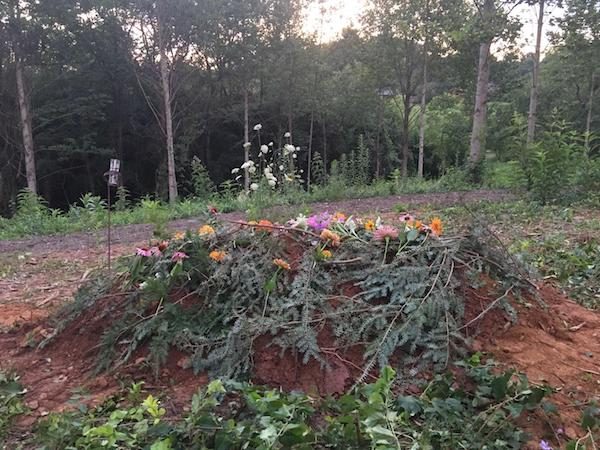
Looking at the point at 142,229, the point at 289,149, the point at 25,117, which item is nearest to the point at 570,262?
the point at 289,149

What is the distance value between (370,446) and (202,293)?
104 centimetres

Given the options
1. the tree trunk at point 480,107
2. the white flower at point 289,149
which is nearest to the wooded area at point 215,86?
the tree trunk at point 480,107

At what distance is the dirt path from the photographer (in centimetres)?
505

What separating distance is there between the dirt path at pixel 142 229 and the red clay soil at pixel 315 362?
2.04 m

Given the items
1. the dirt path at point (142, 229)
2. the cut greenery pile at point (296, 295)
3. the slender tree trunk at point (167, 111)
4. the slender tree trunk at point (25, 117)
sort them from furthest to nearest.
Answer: the slender tree trunk at point (25, 117), the slender tree trunk at point (167, 111), the dirt path at point (142, 229), the cut greenery pile at point (296, 295)

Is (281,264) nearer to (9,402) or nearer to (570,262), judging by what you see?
(9,402)

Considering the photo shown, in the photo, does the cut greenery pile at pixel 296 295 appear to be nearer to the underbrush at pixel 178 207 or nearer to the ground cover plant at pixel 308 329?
the ground cover plant at pixel 308 329

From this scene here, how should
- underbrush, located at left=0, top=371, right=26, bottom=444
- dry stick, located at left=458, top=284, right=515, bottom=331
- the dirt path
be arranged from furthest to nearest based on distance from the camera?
1. the dirt path
2. dry stick, located at left=458, top=284, right=515, bottom=331
3. underbrush, located at left=0, top=371, right=26, bottom=444

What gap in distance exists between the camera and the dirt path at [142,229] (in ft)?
16.6

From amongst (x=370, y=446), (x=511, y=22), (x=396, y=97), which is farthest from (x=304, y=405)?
(x=396, y=97)

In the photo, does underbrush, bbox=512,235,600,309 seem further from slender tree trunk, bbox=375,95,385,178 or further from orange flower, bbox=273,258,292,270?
slender tree trunk, bbox=375,95,385,178

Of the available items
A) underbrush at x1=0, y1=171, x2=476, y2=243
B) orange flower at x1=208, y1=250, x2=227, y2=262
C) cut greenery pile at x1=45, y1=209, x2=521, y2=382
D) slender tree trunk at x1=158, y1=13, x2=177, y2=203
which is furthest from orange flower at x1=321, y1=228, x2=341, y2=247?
slender tree trunk at x1=158, y1=13, x2=177, y2=203

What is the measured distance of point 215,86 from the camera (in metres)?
15.8

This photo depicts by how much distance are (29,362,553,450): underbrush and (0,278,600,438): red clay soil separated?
0.12 metres
